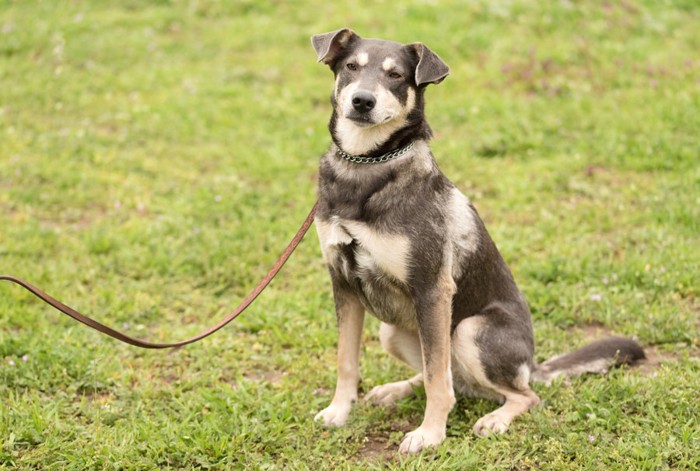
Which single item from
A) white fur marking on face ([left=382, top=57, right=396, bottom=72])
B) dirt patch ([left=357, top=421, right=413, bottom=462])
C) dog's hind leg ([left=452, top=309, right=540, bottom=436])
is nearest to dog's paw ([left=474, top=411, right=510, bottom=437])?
dog's hind leg ([left=452, top=309, right=540, bottom=436])

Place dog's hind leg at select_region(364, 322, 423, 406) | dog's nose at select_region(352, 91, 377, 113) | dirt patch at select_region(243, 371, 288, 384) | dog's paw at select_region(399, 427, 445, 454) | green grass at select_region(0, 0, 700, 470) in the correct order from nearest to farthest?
dog's nose at select_region(352, 91, 377, 113) → dog's paw at select_region(399, 427, 445, 454) → green grass at select_region(0, 0, 700, 470) → dog's hind leg at select_region(364, 322, 423, 406) → dirt patch at select_region(243, 371, 288, 384)

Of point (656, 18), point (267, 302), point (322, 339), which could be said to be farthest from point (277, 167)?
point (656, 18)

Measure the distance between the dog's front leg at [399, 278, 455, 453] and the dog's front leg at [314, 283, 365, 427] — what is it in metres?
0.48

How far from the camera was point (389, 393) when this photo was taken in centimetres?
470

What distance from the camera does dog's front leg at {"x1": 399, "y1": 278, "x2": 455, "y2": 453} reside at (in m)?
4.03

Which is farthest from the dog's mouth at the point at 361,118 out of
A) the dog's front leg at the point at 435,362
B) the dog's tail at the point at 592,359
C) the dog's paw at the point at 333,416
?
the dog's tail at the point at 592,359

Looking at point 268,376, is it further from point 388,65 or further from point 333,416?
point 388,65

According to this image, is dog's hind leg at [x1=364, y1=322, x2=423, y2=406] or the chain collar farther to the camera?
dog's hind leg at [x1=364, y1=322, x2=423, y2=406]

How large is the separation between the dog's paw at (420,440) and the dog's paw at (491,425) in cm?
22

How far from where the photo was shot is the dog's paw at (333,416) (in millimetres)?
4434

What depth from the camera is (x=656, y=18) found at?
10969 mm

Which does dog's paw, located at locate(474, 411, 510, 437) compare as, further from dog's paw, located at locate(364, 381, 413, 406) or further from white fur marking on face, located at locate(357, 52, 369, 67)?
white fur marking on face, located at locate(357, 52, 369, 67)

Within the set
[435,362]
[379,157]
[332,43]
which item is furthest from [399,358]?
[332,43]

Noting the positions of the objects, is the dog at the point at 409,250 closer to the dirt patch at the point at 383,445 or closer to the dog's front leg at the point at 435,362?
the dog's front leg at the point at 435,362
